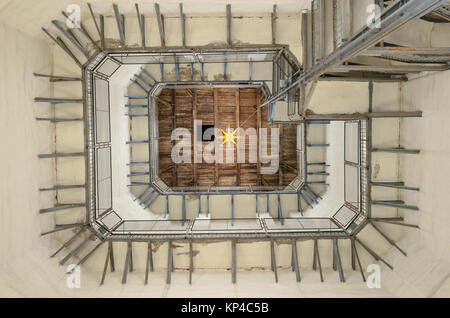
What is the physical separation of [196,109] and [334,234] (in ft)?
27.7

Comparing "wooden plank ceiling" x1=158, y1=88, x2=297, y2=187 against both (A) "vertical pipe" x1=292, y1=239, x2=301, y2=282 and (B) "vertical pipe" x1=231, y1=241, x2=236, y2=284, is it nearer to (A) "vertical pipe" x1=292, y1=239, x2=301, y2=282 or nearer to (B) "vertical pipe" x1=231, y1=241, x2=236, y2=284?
(A) "vertical pipe" x1=292, y1=239, x2=301, y2=282

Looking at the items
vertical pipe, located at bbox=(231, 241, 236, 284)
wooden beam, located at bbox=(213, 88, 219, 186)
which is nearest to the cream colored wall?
vertical pipe, located at bbox=(231, 241, 236, 284)

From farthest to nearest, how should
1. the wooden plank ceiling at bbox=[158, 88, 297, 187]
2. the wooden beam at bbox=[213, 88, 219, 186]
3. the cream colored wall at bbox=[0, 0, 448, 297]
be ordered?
1. the wooden beam at bbox=[213, 88, 219, 186]
2. the wooden plank ceiling at bbox=[158, 88, 297, 187]
3. the cream colored wall at bbox=[0, 0, 448, 297]

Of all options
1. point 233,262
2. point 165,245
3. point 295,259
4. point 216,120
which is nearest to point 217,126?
point 216,120

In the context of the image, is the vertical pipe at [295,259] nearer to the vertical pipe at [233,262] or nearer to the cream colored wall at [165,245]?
the cream colored wall at [165,245]

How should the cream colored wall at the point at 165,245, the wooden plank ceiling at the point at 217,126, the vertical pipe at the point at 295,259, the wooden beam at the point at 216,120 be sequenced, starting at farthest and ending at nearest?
1. the wooden beam at the point at 216,120
2. the wooden plank ceiling at the point at 217,126
3. the vertical pipe at the point at 295,259
4. the cream colored wall at the point at 165,245

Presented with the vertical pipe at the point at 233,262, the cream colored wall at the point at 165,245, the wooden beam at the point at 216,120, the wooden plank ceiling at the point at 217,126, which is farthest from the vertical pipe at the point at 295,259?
the wooden beam at the point at 216,120

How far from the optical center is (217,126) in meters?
13.2

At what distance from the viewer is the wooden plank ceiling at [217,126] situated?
41.8 ft

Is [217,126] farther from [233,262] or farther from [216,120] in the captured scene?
[233,262]

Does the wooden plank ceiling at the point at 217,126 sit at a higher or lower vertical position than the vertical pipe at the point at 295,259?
higher

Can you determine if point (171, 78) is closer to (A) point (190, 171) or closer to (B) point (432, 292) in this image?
(A) point (190, 171)

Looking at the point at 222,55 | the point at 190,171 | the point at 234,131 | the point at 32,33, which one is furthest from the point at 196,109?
the point at 32,33

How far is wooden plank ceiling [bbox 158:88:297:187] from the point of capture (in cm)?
1273
